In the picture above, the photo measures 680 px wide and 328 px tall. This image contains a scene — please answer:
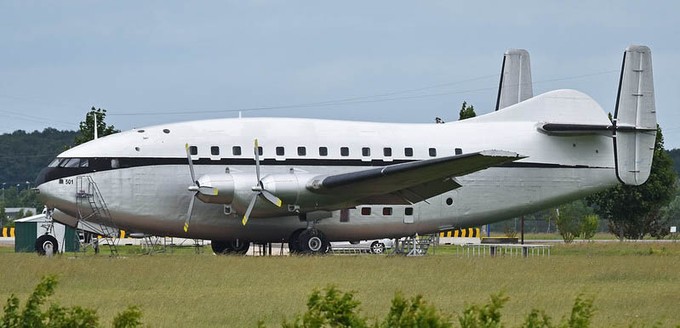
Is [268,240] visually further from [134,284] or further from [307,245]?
[134,284]

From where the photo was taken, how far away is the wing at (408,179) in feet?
103

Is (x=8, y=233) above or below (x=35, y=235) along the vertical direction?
below

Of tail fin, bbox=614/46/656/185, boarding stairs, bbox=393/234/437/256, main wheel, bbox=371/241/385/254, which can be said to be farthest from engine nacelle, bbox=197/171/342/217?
main wheel, bbox=371/241/385/254

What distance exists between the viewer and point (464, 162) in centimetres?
3159

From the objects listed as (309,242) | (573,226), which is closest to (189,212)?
(309,242)

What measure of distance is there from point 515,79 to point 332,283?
20186 millimetres

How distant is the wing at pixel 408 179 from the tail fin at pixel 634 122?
658 centimetres

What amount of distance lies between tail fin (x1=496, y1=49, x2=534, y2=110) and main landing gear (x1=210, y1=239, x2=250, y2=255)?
447 inches

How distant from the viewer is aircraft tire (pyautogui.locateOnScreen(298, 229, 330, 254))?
34062mm

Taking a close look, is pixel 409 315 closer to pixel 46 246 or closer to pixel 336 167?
pixel 336 167

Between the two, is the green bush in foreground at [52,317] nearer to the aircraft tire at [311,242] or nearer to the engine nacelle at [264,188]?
the engine nacelle at [264,188]

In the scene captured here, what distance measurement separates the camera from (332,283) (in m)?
24.4

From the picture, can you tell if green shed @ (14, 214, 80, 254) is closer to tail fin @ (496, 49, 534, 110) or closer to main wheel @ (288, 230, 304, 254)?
main wheel @ (288, 230, 304, 254)

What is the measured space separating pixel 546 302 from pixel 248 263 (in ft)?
32.7
